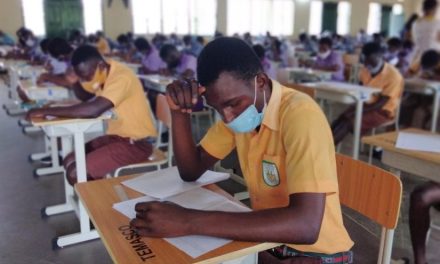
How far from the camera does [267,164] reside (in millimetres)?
1223

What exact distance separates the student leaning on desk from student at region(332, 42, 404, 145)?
2798 millimetres

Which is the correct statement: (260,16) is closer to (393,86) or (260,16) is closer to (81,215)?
(393,86)

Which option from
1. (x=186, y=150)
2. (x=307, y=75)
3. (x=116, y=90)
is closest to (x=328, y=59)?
(x=307, y=75)

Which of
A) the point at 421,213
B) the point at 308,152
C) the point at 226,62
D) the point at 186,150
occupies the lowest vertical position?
the point at 421,213

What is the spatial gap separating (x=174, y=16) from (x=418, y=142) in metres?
12.5

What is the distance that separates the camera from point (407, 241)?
2.50 m

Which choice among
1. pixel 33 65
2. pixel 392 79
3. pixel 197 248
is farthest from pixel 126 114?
pixel 33 65

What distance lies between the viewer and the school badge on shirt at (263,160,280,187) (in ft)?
3.98

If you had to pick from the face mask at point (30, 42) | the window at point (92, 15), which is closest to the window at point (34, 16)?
the window at point (92, 15)

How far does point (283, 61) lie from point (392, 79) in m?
4.29

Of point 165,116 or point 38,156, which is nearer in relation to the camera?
point 165,116

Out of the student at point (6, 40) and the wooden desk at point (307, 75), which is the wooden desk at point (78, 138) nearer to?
the wooden desk at point (307, 75)

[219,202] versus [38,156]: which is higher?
[219,202]

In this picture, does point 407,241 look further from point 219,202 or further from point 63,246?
point 63,246
